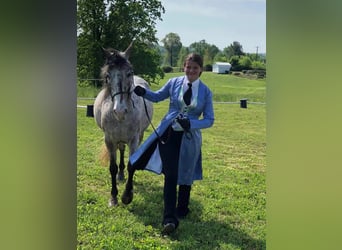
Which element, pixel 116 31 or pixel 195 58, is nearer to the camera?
pixel 195 58

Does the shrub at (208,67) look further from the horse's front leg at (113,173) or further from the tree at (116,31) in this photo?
the horse's front leg at (113,173)

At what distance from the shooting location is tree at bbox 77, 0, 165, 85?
2.02 m

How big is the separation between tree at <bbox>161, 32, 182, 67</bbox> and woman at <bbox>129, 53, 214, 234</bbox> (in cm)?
7

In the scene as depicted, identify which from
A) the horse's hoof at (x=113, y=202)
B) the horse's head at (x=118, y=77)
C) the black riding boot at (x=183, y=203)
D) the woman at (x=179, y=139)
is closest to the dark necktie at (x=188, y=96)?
the woman at (x=179, y=139)

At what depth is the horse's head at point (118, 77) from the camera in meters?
1.98

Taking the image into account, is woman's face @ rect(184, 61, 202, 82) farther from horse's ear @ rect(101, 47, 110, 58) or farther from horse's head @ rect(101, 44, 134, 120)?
horse's ear @ rect(101, 47, 110, 58)

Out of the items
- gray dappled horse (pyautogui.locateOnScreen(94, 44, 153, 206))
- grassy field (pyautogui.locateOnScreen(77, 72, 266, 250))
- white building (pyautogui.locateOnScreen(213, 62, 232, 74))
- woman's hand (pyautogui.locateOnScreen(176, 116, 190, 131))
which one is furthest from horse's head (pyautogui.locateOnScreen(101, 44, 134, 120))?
white building (pyautogui.locateOnScreen(213, 62, 232, 74))

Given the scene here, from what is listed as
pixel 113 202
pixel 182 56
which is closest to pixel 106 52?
pixel 182 56

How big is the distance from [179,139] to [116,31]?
0.60 meters

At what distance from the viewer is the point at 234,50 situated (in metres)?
2.04

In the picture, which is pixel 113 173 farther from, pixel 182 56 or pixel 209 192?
pixel 182 56
